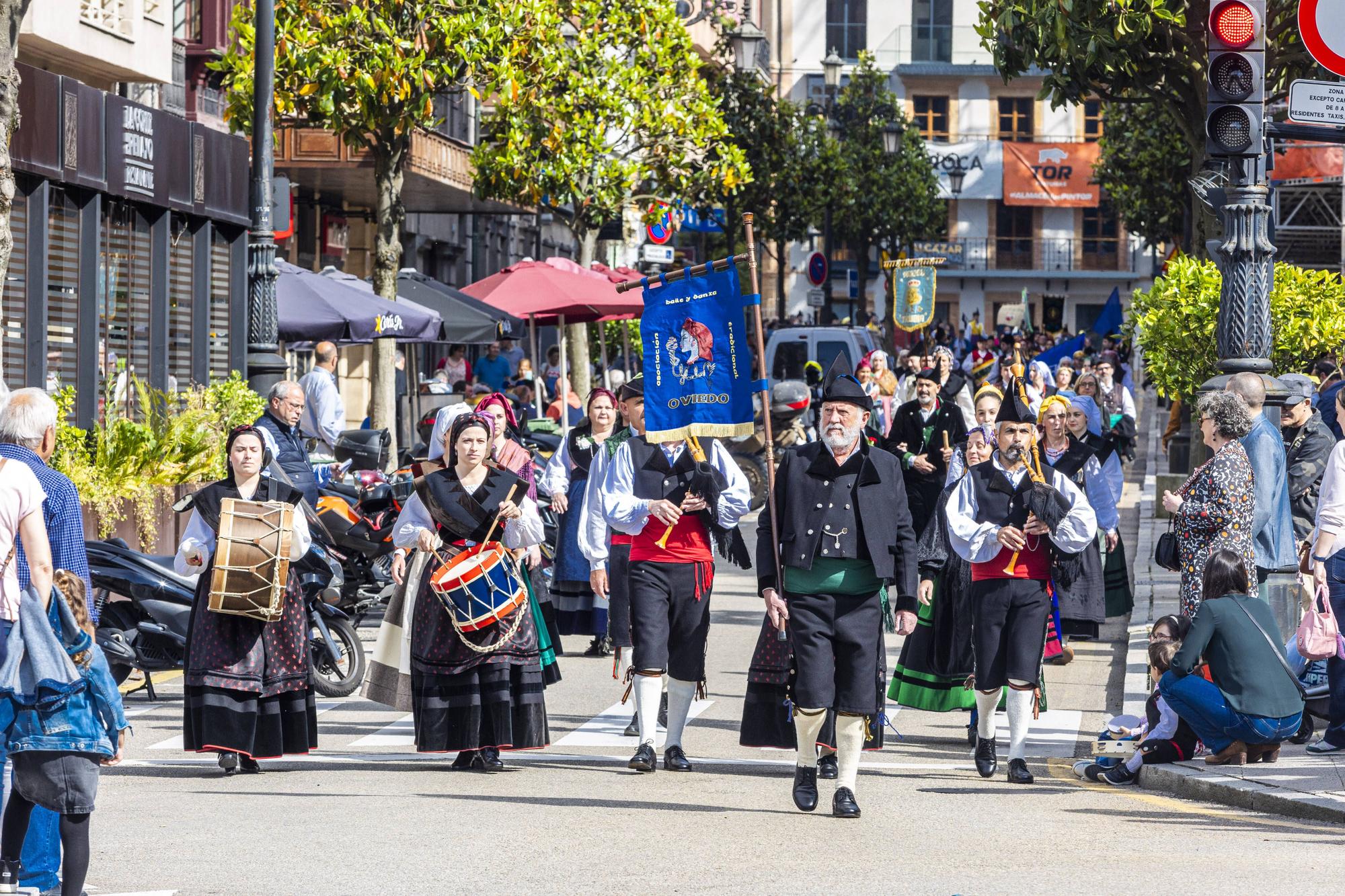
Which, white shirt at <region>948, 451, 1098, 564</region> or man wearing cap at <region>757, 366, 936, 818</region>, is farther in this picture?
white shirt at <region>948, 451, 1098, 564</region>

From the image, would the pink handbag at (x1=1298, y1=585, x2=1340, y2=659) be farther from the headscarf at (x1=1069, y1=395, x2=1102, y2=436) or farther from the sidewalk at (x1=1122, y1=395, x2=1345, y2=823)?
the headscarf at (x1=1069, y1=395, x2=1102, y2=436)

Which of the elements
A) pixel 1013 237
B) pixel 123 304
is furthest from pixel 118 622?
pixel 1013 237

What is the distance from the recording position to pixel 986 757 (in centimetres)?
982

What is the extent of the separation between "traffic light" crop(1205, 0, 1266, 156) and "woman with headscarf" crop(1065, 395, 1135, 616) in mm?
1868

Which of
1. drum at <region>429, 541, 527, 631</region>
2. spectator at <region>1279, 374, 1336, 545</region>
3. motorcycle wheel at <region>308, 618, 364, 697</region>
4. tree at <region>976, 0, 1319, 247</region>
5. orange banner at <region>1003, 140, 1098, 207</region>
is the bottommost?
motorcycle wheel at <region>308, 618, 364, 697</region>

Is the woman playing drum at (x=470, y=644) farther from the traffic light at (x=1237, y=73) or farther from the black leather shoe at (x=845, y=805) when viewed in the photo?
the traffic light at (x=1237, y=73)

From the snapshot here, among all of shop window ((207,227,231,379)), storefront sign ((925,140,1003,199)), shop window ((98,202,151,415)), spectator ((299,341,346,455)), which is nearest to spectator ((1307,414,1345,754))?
spectator ((299,341,346,455))

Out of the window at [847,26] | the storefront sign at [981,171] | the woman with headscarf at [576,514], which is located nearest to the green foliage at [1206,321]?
the woman with headscarf at [576,514]

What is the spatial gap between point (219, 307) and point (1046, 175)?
234 ft

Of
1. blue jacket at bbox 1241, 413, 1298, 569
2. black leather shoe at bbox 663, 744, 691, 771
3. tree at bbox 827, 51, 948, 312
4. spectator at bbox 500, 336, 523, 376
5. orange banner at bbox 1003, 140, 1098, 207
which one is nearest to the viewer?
black leather shoe at bbox 663, 744, 691, 771

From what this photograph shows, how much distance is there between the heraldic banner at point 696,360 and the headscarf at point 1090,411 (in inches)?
227

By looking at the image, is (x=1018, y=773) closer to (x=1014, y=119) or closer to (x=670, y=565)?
(x=670, y=565)

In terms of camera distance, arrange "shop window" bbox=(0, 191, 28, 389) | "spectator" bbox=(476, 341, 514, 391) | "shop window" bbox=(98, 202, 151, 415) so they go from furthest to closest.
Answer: "spectator" bbox=(476, 341, 514, 391)
"shop window" bbox=(98, 202, 151, 415)
"shop window" bbox=(0, 191, 28, 389)

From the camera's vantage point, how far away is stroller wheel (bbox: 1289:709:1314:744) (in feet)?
34.5
